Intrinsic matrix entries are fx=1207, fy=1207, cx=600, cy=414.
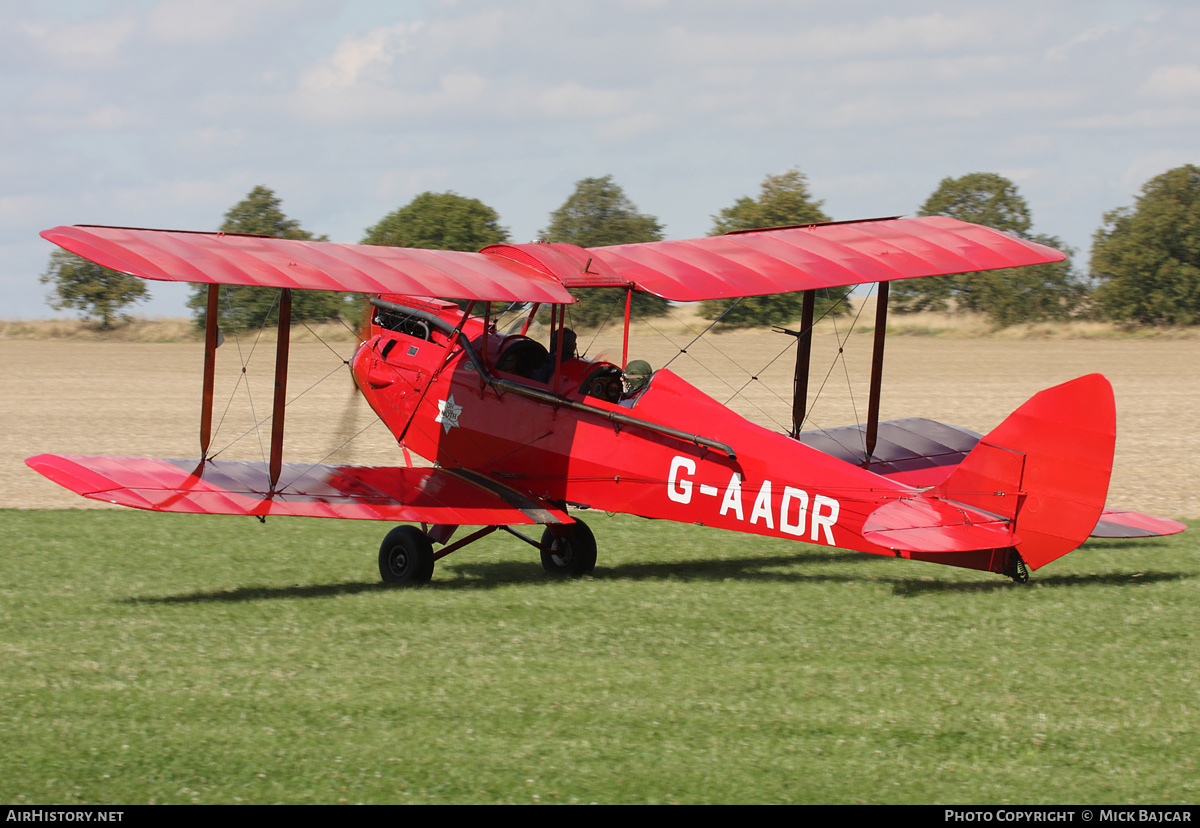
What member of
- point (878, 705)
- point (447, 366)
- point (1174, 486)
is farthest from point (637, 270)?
point (1174, 486)

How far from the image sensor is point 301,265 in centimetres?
834

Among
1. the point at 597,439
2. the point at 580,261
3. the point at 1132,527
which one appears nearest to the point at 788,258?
the point at 580,261

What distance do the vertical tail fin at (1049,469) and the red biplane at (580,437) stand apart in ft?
0.04

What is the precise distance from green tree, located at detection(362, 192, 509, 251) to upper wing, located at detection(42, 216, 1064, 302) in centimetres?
3079

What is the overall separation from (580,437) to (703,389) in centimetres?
1790

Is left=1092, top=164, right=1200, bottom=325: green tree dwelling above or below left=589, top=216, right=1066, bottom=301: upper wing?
above

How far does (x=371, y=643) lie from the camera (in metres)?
7.26

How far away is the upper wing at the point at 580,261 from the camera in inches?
317

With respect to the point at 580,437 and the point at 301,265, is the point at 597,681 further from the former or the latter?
the point at 301,265

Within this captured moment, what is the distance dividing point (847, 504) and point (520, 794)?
384 centimetres

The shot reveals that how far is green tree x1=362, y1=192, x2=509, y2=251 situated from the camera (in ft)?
137

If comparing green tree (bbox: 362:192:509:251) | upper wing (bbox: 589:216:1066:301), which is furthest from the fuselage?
green tree (bbox: 362:192:509:251)

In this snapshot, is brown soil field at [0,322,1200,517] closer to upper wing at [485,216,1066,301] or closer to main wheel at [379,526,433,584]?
upper wing at [485,216,1066,301]

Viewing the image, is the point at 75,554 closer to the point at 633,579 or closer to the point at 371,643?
the point at 371,643
